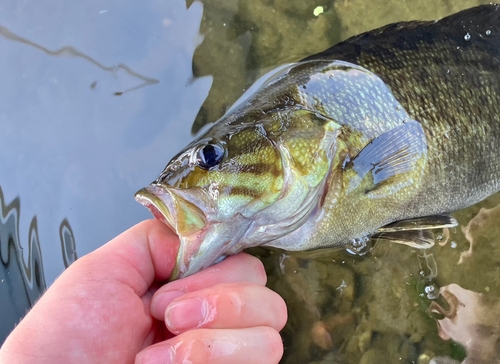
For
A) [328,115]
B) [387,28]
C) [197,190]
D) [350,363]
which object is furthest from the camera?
[350,363]

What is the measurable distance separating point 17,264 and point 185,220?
150 centimetres

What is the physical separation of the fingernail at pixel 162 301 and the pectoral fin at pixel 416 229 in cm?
96

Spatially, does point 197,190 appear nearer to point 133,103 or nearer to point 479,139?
point 133,103

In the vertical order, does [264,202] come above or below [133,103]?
below

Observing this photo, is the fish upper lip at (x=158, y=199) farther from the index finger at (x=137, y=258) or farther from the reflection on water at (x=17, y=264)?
the reflection on water at (x=17, y=264)

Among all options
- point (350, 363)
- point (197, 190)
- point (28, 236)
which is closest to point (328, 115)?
point (197, 190)

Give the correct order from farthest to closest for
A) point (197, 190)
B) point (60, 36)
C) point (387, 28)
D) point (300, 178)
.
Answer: point (60, 36)
point (387, 28)
point (300, 178)
point (197, 190)

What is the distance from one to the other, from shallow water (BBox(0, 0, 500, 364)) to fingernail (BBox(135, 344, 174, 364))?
949 millimetres

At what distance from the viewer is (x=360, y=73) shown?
4.87ft

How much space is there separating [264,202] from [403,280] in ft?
3.79

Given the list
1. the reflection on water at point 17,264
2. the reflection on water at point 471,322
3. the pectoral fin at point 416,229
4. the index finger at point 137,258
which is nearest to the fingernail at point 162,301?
the index finger at point 137,258

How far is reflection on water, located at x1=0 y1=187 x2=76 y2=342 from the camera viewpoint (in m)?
1.99

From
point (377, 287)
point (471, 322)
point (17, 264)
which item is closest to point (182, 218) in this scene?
point (377, 287)

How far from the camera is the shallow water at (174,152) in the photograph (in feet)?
6.31
